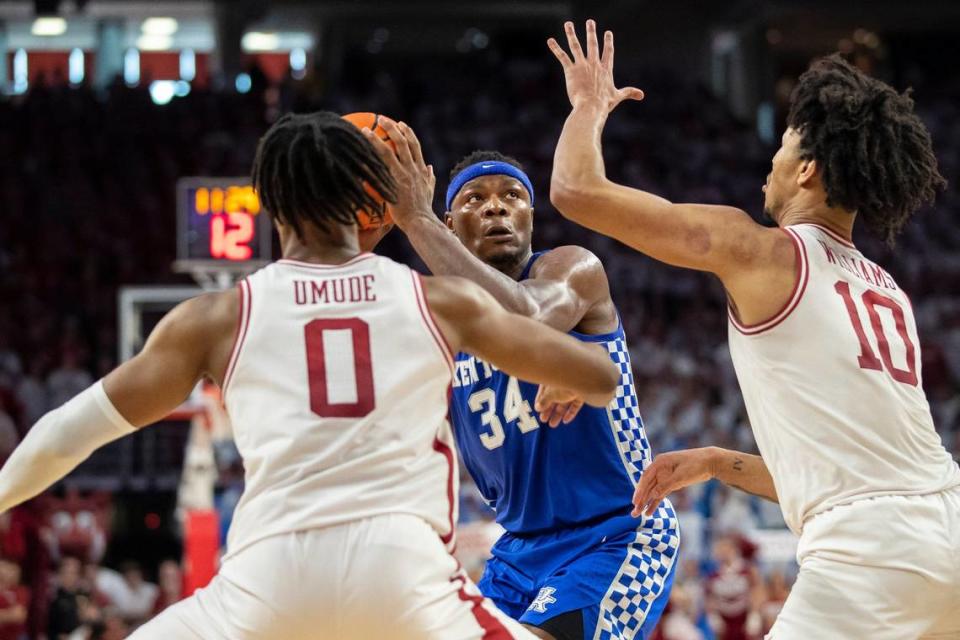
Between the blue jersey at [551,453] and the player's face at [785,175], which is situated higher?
the player's face at [785,175]

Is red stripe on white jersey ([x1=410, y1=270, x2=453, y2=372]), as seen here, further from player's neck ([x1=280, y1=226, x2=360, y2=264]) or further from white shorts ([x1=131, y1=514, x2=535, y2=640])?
white shorts ([x1=131, y1=514, x2=535, y2=640])

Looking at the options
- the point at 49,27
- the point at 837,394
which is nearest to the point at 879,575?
the point at 837,394

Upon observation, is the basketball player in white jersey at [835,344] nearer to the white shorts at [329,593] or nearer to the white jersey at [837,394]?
the white jersey at [837,394]

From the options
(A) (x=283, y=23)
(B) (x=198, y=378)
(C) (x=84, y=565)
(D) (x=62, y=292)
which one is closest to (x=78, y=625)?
(C) (x=84, y=565)

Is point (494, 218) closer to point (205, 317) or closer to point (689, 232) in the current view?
point (689, 232)

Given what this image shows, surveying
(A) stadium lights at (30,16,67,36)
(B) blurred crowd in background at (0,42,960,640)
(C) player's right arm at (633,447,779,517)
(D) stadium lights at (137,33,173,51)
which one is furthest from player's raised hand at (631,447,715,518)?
(A) stadium lights at (30,16,67,36)

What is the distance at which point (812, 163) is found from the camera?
397 centimetres

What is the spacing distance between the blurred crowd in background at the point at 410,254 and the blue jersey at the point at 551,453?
20.1 ft

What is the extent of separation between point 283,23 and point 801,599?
23182mm

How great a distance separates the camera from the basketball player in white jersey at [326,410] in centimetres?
311

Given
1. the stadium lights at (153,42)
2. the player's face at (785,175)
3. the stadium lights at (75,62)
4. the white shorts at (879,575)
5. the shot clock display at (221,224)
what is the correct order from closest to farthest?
1. the white shorts at (879,575)
2. the player's face at (785,175)
3. the shot clock display at (221,224)
4. the stadium lights at (75,62)
5. the stadium lights at (153,42)

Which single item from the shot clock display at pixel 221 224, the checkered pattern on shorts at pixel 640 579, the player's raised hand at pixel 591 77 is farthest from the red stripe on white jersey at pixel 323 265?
the shot clock display at pixel 221 224

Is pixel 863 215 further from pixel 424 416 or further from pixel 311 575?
pixel 311 575

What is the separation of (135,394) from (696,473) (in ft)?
6.25
